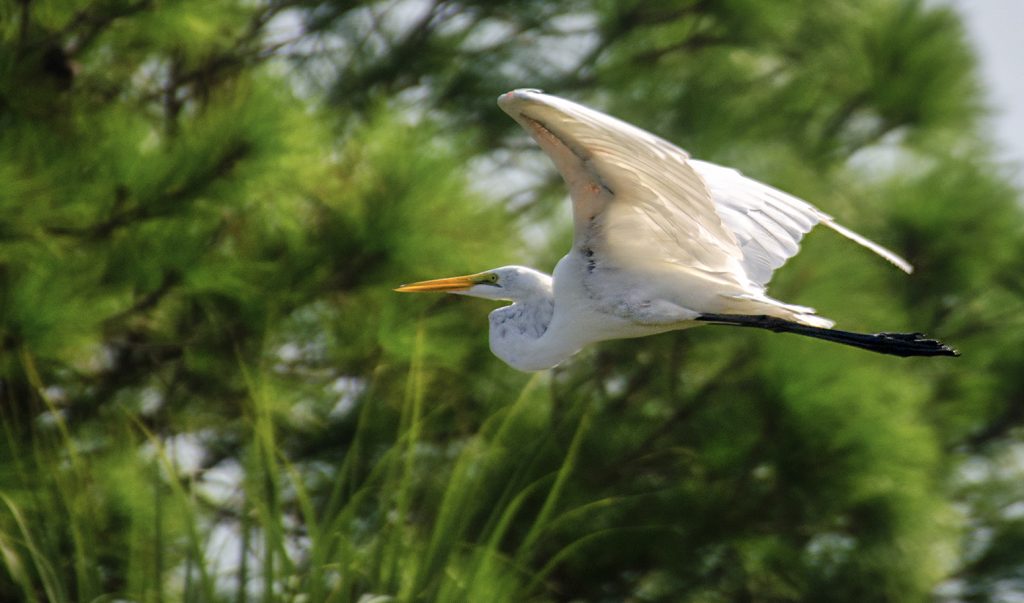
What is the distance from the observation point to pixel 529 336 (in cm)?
193

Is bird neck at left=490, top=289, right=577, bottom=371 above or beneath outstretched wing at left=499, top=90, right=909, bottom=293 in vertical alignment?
beneath

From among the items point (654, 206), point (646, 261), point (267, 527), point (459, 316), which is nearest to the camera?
point (267, 527)

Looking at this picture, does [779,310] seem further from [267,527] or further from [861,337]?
[267,527]

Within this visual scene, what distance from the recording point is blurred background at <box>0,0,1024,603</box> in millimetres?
2260

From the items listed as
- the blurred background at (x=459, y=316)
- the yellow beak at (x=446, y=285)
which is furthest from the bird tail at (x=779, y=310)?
the yellow beak at (x=446, y=285)

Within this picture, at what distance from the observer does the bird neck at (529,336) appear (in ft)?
6.16

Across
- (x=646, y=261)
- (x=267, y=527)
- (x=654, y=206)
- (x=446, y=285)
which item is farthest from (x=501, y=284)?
(x=267, y=527)

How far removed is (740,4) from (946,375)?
104 cm

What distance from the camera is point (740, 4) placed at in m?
3.55

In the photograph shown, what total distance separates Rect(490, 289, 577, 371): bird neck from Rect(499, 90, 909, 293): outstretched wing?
127 millimetres

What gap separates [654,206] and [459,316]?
1.11 meters

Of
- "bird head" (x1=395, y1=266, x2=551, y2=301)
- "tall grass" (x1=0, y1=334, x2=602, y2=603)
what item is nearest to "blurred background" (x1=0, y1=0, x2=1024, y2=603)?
"tall grass" (x1=0, y1=334, x2=602, y2=603)

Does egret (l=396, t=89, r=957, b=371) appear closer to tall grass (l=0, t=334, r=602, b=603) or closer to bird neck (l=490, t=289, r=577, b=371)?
bird neck (l=490, t=289, r=577, b=371)

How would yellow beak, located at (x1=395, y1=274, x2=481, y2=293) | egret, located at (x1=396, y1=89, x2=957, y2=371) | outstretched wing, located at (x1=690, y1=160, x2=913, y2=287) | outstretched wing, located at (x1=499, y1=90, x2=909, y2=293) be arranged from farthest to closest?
yellow beak, located at (x1=395, y1=274, x2=481, y2=293), outstretched wing, located at (x1=690, y1=160, x2=913, y2=287), egret, located at (x1=396, y1=89, x2=957, y2=371), outstretched wing, located at (x1=499, y1=90, x2=909, y2=293)
